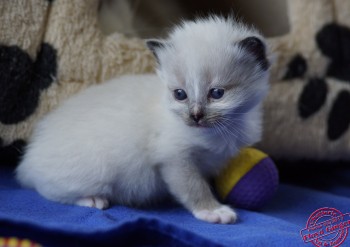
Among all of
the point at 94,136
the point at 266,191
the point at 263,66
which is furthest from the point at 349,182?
the point at 94,136

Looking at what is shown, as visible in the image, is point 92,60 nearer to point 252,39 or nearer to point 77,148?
point 77,148

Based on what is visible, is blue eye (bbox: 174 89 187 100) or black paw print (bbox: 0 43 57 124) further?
black paw print (bbox: 0 43 57 124)

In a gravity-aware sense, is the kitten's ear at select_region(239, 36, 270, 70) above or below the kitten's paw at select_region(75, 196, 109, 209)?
above
